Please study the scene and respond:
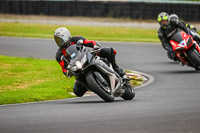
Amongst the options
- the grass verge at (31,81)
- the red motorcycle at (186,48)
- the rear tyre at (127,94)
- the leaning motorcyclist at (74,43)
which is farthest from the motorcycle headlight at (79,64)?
the red motorcycle at (186,48)

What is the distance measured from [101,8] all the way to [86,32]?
4.63 m

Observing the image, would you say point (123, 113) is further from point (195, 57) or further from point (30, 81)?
point (195, 57)

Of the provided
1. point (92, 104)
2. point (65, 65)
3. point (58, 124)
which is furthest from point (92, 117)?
point (65, 65)

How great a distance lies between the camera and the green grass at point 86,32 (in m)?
27.6

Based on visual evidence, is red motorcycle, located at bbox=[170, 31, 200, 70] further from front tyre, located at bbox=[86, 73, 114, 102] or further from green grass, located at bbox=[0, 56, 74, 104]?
front tyre, located at bbox=[86, 73, 114, 102]

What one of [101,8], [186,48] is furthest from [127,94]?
[101,8]

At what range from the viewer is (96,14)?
111ft

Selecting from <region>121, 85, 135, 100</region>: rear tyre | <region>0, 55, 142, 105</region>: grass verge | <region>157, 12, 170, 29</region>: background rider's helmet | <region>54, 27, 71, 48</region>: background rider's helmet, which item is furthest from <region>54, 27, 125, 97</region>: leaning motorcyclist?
<region>157, 12, 170, 29</region>: background rider's helmet

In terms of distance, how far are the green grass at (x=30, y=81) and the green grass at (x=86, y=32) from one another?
9.75 metres

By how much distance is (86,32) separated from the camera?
29.0 metres

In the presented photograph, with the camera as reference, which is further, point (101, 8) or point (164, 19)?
point (101, 8)

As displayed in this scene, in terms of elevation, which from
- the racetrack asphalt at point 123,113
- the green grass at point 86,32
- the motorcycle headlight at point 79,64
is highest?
the motorcycle headlight at point 79,64

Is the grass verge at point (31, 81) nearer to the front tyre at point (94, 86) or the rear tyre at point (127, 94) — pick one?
the rear tyre at point (127, 94)

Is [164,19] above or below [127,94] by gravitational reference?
below
